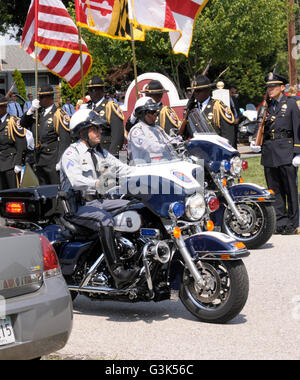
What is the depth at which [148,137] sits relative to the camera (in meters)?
7.14

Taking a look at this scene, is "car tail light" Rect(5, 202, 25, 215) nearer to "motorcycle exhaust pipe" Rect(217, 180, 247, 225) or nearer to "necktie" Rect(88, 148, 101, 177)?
"necktie" Rect(88, 148, 101, 177)

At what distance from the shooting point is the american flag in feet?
41.7

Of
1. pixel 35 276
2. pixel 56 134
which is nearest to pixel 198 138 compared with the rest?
pixel 56 134

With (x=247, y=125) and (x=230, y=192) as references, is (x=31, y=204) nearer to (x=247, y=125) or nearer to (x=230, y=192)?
(x=230, y=192)

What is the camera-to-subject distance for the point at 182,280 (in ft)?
19.8

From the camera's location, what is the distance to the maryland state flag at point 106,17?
454 inches

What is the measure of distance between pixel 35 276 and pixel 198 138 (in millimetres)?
4503

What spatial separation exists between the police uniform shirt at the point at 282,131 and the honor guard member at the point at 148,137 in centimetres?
306

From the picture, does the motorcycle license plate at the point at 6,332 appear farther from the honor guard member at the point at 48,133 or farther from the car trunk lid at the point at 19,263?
the honor guard member at the point at 48,133

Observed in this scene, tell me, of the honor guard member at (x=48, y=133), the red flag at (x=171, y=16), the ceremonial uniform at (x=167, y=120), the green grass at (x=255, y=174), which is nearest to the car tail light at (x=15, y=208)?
the ceremonial uniform at (x=167, y=120)

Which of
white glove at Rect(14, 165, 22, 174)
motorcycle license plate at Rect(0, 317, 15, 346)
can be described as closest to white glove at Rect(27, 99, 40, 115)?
white glove at Rect(14, 165, 22, 174)

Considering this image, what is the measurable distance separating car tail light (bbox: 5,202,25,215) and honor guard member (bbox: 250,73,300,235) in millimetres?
4331

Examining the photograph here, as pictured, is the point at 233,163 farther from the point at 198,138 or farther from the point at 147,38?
the point at 147,38

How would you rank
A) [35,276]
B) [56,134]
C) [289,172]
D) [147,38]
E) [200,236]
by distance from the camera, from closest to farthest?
[35,276] → [200,236] → [289,172] → [56,134] → [147,38]
